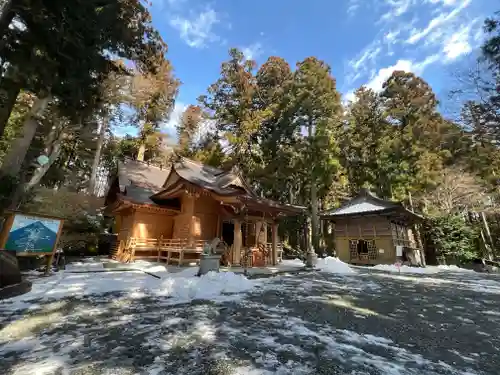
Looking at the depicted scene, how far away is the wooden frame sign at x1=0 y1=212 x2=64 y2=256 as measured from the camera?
658cm

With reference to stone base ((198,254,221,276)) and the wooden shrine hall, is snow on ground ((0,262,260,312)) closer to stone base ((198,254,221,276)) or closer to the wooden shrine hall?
stone base ((198,254,221,276))

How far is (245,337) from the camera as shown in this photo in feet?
11.7

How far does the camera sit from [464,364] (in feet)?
9.64

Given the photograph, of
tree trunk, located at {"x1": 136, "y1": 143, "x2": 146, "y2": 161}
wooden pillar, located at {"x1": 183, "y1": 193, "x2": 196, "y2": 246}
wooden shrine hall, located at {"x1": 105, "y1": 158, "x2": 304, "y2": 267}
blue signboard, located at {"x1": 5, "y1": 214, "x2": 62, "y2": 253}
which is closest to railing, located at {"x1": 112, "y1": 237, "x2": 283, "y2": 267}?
wooden shrine hall, located at {"x1": 105, "y1": 158, "x2": 304, "y2": 267}

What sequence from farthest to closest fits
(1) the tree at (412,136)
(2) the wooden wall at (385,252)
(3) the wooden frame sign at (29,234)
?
(1) the tree at (412,136), (2) the wooden wall at (385,252), (3) the wooden frame sign at (29,234)

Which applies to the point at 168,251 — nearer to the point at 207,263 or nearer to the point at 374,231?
the point at 207,263

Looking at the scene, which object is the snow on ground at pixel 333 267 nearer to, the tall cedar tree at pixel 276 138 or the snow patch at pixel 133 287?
the snow patch at pixel 133 287

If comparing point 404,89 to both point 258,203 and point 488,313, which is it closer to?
point 258,203

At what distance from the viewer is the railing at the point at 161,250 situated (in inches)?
466

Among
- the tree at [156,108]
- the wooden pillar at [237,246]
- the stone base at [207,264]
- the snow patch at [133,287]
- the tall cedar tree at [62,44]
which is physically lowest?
the snow patch at [133,287]

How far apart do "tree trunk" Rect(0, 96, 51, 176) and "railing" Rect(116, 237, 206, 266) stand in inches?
224

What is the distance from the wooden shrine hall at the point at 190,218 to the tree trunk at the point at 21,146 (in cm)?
439

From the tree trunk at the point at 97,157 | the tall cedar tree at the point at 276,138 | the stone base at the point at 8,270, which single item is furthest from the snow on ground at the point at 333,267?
the tree trunk at the point at 97,157

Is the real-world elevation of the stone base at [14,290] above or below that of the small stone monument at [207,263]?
below
